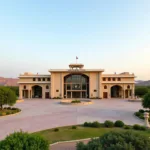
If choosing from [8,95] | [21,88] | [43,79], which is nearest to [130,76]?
[43,79]

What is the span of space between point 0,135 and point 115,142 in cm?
925

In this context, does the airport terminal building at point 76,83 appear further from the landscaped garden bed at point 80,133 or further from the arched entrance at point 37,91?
the landscaped garden bed at point 80,133

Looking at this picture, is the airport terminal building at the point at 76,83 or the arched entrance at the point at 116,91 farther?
the arched entrance at the point at 116,91

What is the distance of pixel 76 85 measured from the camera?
147 ft

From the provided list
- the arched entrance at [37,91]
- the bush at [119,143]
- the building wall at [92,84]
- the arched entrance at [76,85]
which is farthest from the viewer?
the arched entrance at [37,91]

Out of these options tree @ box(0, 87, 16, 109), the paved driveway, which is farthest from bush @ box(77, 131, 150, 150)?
tree @ box(0, 87, 16, 109)

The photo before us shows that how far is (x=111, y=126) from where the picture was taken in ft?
46.2

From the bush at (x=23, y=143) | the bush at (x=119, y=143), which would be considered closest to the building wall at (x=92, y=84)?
the bush at (x=119, y=143)

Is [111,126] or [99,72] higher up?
[99,72]

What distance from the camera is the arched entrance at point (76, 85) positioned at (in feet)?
147

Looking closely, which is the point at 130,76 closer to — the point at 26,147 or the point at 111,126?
the point at 111,126

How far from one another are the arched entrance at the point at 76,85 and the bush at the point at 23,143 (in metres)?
37.9

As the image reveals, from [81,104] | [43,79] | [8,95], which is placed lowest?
[81,104]

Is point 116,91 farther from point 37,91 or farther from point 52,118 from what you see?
point 52,118
